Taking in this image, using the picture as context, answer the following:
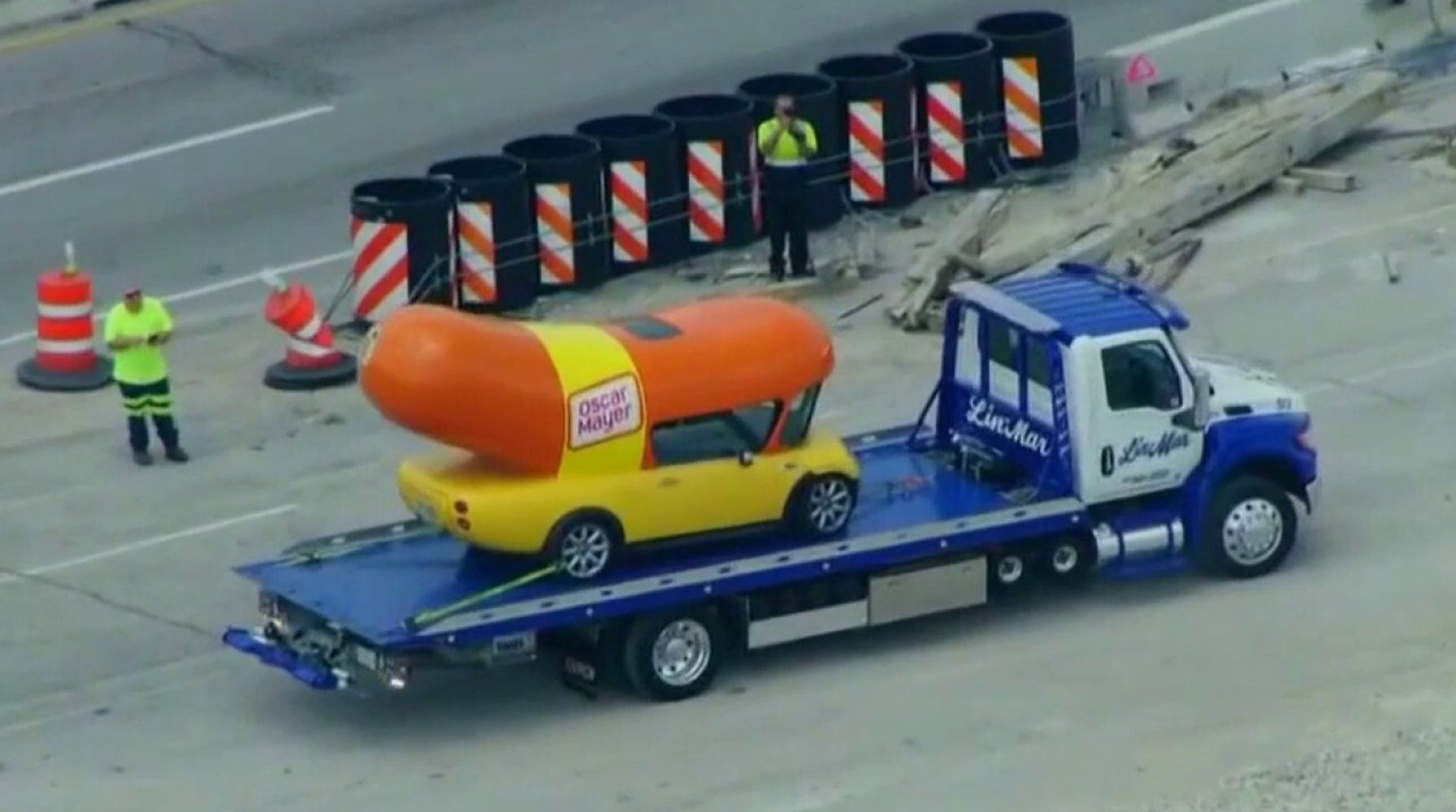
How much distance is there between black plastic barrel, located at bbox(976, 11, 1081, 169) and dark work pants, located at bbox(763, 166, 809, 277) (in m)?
2.81

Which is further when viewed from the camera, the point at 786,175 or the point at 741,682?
the point at 786,175

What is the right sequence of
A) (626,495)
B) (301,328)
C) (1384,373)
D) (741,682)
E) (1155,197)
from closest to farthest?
1. (626,495)
2. (741,682)
3. (1384,373)
4. (301,328)
5. (1155,197)

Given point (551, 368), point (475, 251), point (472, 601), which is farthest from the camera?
point (475, 251)

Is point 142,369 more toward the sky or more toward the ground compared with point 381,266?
more toward the sky

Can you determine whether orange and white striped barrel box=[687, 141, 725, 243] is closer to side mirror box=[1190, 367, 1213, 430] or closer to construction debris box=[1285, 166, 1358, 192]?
construction debris box=[1285, 166, 1358, 192]

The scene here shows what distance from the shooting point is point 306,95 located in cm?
3538

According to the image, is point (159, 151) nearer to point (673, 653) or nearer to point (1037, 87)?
point (1037, 87)

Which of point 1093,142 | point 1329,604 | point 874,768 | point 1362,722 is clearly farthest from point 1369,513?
point 1093,142

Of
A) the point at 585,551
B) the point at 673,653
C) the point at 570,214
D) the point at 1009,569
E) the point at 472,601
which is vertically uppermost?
the point at 585,551

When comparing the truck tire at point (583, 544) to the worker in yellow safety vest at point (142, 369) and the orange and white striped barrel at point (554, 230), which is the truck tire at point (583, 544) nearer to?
the worker in yellow safety vest at point (142, 369)

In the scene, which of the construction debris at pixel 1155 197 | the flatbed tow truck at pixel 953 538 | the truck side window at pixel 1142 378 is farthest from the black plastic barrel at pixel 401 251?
the truck side window at pixel 1142 378

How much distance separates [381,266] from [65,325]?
2.51 metres

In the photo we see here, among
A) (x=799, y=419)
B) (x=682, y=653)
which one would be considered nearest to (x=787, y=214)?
(x=799, y=419)

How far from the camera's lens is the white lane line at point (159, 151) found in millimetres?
33406
